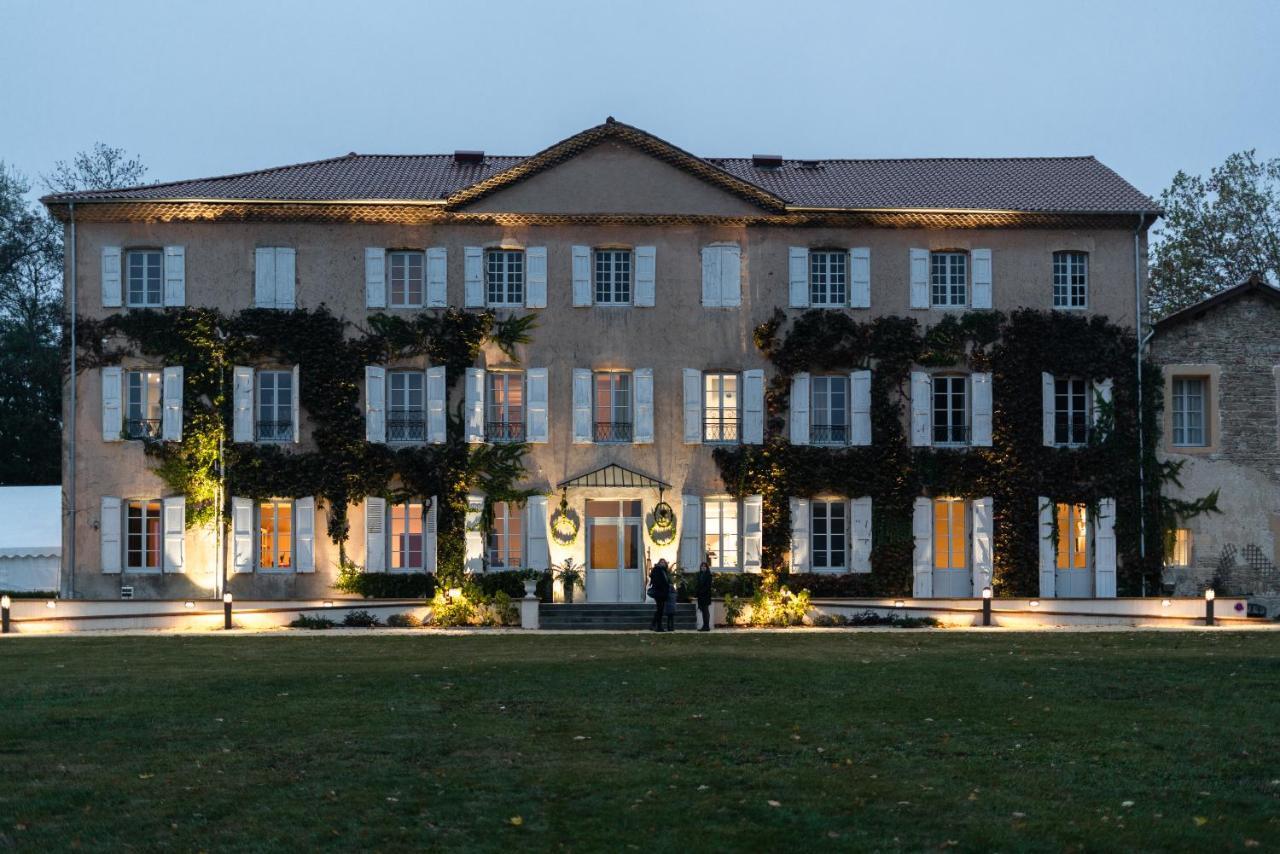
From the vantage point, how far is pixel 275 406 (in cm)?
3391

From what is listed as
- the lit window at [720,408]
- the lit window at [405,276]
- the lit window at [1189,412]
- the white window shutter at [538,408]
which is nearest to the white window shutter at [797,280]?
the lit window at [720,408]

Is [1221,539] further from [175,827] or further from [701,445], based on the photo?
[175,827]

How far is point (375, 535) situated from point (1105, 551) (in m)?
15.4

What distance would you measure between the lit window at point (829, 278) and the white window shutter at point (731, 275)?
158cm

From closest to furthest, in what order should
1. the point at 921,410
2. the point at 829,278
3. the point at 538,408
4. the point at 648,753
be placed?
the point at 648,753
the point at 538,408
the point at 921,410
the point at 829,278

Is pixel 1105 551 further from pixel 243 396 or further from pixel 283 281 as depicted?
pixel 243 396

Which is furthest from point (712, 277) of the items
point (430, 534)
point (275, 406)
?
point (275, 406)

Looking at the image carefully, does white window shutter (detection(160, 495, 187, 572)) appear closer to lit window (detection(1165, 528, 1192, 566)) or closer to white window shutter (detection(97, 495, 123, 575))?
white window shutter (detection(97, 495, 123, 575))

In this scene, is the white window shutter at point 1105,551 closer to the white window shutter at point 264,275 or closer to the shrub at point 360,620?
the shrub at point 360,620

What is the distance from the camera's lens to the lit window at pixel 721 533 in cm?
3372

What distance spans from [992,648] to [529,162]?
15714 millimetres

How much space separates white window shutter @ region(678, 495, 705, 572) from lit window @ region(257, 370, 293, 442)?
8.46m

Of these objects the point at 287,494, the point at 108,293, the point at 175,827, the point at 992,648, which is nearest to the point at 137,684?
the point at 175,827

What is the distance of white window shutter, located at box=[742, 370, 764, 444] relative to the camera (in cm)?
3391
